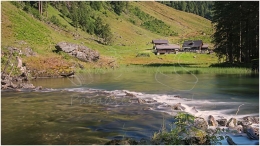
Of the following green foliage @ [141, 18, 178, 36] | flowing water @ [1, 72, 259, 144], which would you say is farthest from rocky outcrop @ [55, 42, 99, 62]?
green foliage @ [141, 18, 178, 36]

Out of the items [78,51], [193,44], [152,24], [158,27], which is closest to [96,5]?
[152,24]

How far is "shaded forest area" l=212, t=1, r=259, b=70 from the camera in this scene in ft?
149

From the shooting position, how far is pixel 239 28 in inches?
2042

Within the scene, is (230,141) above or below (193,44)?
below

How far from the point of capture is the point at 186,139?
32.8 ft

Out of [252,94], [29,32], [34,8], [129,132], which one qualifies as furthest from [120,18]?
[129,132]

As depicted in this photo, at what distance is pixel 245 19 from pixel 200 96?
32.3 meters

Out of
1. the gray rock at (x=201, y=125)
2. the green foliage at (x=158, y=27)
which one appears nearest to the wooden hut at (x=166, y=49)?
the green foliage at (x=158, y=27)

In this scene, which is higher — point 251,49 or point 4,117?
point 251,49

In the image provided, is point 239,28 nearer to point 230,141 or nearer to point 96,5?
point 230,141

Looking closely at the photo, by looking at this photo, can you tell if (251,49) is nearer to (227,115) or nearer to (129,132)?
(227,115)

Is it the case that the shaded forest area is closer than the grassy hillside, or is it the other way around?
the shaded forest area

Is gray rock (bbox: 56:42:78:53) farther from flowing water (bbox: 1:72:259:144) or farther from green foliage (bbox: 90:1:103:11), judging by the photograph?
green foliage (bbox: 90:1:103:11)

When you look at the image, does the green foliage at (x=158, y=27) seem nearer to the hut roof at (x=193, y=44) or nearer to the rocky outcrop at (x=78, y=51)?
the hut roof at (x=193, y=44)
